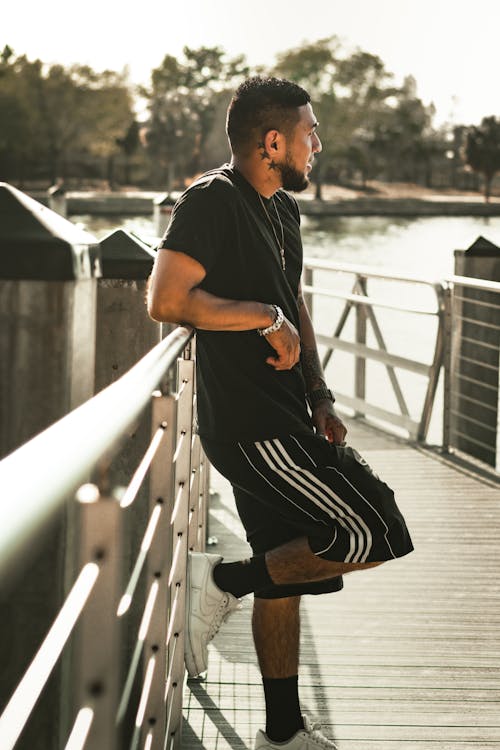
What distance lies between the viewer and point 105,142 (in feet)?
291

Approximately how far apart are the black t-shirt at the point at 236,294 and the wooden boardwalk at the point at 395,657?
87cm

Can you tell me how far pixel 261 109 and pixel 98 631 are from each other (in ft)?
5.94

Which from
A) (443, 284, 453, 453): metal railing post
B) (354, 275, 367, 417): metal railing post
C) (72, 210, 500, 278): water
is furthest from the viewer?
(72, 210, 500, 278): water

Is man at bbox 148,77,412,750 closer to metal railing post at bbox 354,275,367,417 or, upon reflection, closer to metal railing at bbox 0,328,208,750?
metal railing at bbox 0,328,208,750

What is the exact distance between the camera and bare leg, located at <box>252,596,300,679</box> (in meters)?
2.91

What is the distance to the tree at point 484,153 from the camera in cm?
9500

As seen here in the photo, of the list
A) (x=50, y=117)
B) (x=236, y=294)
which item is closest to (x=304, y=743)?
(x=236, y=294)

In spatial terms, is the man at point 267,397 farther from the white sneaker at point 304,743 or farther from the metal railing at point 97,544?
the metal railing at point 97,544

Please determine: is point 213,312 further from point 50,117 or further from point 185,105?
point 185,105

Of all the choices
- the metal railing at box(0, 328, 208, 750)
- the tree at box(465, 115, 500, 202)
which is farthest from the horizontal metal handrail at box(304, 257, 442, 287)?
the tree at box(465, 115, 500, 202)

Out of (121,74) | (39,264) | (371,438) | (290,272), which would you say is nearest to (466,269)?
(371,438)

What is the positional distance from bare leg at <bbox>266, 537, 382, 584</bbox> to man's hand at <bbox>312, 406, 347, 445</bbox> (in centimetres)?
37

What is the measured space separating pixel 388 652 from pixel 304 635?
1.03 feet

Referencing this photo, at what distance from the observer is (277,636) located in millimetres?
2924
